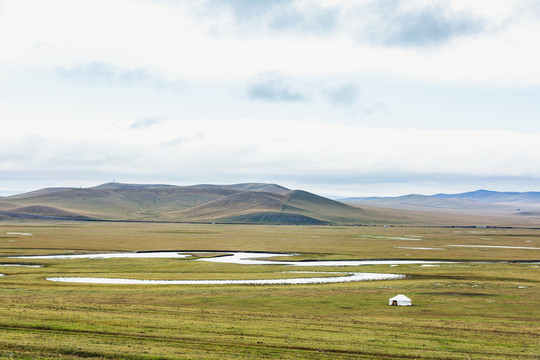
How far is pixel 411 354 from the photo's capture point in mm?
25922

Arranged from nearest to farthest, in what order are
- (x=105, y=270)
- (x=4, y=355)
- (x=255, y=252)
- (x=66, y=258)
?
(x=4, y=355) < (x=105, y=270) < (x=66, y=258) < (x=255, y=252)

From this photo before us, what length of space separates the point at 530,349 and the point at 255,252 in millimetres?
85214

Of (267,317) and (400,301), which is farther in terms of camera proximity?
(400,301)

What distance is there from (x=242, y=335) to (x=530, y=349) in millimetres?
15326

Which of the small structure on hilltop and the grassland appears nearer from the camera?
the grassland

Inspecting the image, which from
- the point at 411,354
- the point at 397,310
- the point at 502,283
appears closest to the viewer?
the point at 411,354

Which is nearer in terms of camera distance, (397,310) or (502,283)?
(397,310)

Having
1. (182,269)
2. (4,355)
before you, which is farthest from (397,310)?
(182,269)

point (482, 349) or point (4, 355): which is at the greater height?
point (4, 355)

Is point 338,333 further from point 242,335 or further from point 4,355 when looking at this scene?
point 4,355

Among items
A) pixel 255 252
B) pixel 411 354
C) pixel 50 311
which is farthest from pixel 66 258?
pixel 411 354

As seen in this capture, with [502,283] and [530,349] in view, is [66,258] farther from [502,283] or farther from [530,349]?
[530,349]

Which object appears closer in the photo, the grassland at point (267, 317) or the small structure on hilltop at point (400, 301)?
the grassland at point (267, 317)

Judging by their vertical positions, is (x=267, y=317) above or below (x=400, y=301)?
above
